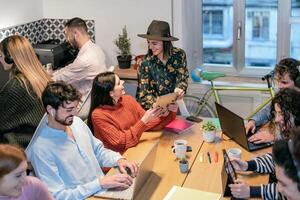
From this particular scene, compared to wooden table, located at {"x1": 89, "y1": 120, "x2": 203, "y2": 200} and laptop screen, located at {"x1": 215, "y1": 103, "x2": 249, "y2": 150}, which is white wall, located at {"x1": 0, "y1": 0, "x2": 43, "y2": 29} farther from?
laptop screen, located at {"x1": 215, "y1": 103, "x2": 249, "y2": 150}

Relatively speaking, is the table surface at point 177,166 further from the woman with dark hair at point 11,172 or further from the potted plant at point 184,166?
the woman with dark hair at point 11,172

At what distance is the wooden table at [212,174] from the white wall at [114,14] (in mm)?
2158

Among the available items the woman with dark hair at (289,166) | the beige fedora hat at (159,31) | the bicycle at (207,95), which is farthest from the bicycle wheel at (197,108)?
the woman with dark hair at (289,166)

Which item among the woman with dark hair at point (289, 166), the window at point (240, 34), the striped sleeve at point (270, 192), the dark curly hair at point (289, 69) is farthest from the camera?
the window at point (240, 34)

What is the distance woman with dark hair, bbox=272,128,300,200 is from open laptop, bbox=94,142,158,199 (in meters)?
0.86

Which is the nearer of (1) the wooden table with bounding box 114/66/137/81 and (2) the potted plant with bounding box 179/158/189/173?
(2) the potted plant with bounding box 179/158/189/173

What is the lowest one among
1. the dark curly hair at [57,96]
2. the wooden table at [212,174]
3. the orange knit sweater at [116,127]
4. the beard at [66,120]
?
the wooden table at [212,174]

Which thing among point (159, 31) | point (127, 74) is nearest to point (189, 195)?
point (159, 31)

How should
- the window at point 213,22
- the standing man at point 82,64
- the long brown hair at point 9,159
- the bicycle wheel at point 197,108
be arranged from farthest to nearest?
the window at point 213,22 < the bicycle wheel at point 197,108 < the standing man at point 82,64 < the long brown hair at point 9,159

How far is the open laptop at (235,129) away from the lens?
3050 millimetres

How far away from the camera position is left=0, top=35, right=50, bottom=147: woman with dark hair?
3.10 meters

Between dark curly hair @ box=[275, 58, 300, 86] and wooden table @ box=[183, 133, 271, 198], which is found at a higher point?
dark curly hair @ box=[275, 58, 300, 86]

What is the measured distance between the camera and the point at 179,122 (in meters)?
3.55

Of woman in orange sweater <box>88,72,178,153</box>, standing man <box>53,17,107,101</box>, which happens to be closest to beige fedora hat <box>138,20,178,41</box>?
standing man <box>53,17,107,101</box>
